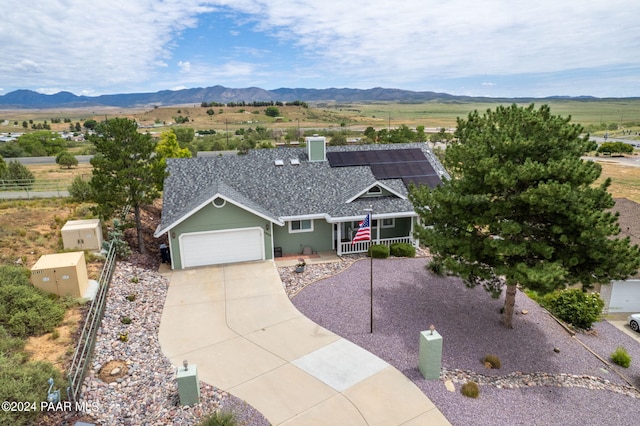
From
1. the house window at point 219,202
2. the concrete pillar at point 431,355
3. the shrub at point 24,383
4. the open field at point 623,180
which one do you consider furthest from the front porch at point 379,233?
the open field at point 623,180

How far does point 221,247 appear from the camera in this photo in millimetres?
19344

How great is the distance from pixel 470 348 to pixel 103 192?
16.9 metres

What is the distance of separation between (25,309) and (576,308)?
64.4 ft

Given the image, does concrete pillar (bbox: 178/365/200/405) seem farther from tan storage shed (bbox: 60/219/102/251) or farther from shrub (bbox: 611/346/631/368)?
shrub (bbox: 611/346/631/368)

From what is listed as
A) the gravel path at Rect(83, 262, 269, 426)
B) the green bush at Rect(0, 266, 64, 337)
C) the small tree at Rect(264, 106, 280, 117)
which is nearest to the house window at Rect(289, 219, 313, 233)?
the gravel path at Rect(83, 262, 269, 426)

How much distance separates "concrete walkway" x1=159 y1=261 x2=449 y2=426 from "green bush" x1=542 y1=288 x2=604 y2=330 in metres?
8.87

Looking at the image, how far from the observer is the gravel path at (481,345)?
1038cm

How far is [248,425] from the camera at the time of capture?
9.21 metres

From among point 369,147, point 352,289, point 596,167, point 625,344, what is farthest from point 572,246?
point 369,147

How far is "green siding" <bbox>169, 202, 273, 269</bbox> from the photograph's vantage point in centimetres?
1853

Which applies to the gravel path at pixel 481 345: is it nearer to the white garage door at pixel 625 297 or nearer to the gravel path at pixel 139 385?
the white garage door at pixel 625 297

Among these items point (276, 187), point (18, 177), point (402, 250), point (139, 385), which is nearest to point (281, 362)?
point (139, 385)

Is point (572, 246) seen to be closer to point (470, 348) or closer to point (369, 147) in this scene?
point (470, 348)

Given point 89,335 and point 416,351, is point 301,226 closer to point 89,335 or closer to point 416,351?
point 416,351
